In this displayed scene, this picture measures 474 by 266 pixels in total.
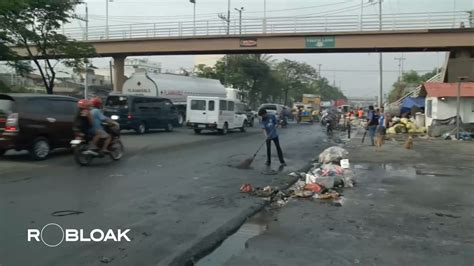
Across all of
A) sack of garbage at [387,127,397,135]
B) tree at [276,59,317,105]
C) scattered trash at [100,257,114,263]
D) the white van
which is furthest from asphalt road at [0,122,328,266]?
tree at [276,59,317,105]

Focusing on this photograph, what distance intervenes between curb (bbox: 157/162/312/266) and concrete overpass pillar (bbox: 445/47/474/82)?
110 ft

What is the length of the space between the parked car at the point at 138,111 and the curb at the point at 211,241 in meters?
18.5

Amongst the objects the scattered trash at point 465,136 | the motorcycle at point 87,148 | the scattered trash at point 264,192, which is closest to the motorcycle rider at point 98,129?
the motorcycle at point 87,148

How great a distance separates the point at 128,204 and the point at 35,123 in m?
6.62

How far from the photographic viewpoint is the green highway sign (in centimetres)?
3919

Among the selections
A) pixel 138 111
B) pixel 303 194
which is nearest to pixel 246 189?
pixel 303 194

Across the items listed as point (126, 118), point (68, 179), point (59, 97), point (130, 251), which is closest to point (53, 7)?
point (126, 118)

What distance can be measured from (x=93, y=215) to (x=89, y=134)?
20.7 feet

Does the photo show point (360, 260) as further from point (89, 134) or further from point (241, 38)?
point (241, 38)

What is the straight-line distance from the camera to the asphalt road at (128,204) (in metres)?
5.62

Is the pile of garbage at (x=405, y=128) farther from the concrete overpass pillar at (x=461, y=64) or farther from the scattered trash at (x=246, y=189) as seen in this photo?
the scattered trash at (x=246, y=189)

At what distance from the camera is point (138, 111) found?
26.6m

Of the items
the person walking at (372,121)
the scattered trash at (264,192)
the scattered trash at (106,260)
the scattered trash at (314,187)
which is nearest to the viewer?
the scattered trash at (106,260)

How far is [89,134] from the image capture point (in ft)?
43.4
